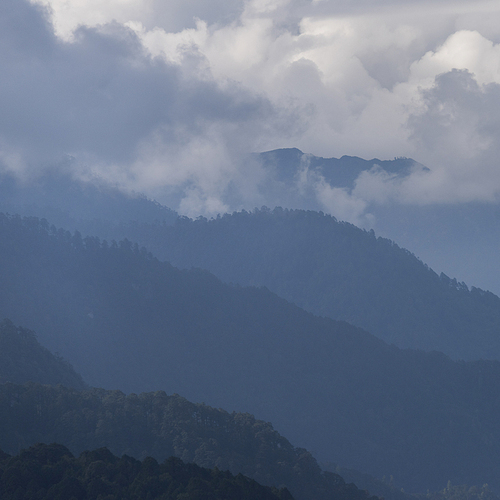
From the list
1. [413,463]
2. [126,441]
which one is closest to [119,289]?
[413,463]

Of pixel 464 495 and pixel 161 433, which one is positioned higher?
pixel 464 495

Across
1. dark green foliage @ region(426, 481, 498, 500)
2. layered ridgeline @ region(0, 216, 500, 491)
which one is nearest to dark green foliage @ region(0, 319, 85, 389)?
layered ridgeline @ region(0, 216, 500, 491)

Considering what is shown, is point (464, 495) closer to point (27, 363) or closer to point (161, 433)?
point (161, 433)

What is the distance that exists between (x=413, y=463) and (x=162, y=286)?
84.1 meters

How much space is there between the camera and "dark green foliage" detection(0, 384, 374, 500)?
77500 mm

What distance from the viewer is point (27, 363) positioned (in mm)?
104812

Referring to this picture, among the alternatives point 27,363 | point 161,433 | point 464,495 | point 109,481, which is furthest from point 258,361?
point 109,481

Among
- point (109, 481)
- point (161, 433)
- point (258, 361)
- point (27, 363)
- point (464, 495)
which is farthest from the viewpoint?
point (258, 361)

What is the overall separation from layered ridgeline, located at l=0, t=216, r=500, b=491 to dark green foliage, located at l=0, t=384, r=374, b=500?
63.2 metres

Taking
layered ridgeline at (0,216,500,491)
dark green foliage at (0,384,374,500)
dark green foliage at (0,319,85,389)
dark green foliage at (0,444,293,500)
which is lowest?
dark green foliage at (0,444,293,500)

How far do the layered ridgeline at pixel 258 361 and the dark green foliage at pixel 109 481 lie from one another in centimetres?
9607

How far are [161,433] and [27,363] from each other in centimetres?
3447

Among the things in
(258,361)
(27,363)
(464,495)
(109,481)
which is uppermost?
(258,361)

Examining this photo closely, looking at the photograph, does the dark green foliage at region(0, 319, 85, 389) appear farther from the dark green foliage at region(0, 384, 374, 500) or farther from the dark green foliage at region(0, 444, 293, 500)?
the dark green foliage at region(0, 444, 293, 500)
